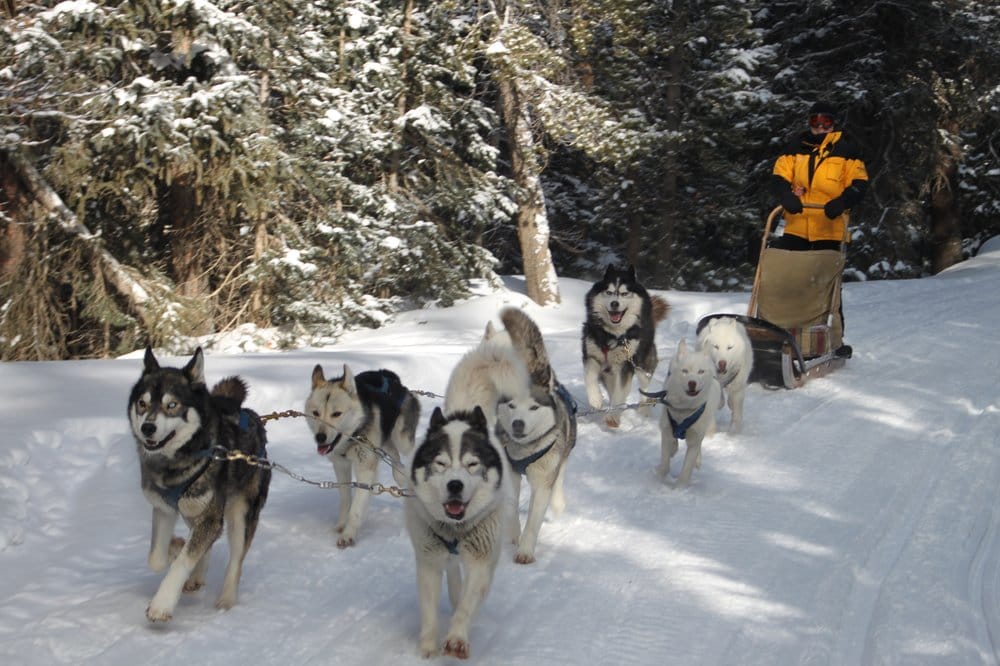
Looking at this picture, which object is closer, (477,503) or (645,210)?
(477,503)

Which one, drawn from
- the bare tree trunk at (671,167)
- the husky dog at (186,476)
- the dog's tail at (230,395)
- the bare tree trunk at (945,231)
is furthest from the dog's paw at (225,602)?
the bare tree trunk at (945,231)

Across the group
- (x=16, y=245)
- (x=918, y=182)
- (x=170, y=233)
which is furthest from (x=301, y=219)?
(x=918, y=182)

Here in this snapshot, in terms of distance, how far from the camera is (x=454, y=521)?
12.2ft

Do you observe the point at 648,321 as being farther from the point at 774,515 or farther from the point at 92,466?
the point at 92,466

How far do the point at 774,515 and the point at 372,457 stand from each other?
2.41 m

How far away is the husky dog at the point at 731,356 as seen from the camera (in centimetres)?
720

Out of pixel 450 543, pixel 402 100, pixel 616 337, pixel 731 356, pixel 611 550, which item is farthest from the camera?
pixel 402 100

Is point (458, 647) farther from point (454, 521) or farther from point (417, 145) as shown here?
point (417, 145)

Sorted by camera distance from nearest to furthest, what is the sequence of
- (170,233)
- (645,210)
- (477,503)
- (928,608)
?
(477,503) < (928,608) < (170,233) < (645,210)

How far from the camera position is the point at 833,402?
8000mm

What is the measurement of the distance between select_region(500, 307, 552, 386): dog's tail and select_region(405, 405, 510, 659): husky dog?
57.5 inches

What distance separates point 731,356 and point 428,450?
4082mm

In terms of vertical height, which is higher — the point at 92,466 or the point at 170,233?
the point at 170,233

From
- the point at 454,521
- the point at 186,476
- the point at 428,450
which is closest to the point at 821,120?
the point at 428,450
